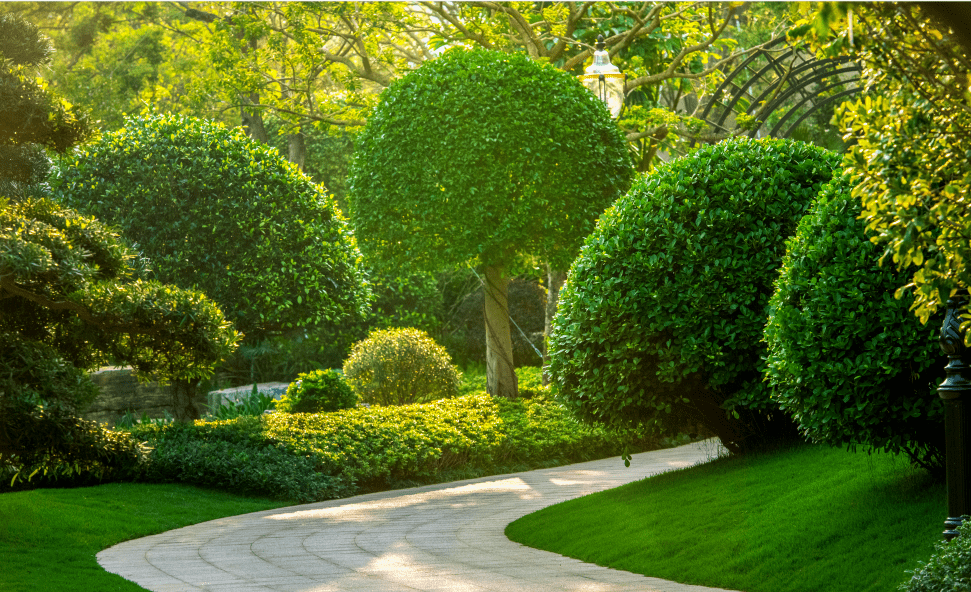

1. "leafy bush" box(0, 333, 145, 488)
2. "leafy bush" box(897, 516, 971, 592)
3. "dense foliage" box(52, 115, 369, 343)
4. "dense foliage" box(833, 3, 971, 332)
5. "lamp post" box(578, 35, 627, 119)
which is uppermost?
"lamp post" box(578, 35, 627, 119)

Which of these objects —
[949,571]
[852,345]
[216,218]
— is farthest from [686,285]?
[216,218]

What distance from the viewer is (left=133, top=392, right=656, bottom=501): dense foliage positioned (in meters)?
10.3

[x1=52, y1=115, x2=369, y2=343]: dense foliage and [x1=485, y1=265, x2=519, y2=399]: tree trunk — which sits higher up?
[x1=52, y1=115, x2=369, y2=343]: dense foliage

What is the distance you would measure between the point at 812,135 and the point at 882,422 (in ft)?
57.1

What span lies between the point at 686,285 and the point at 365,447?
5170mm

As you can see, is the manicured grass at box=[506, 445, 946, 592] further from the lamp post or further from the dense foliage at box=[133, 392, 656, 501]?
the lamp post

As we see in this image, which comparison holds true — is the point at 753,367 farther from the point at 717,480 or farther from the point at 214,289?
the point at 214,289

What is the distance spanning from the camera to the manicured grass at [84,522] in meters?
6.08

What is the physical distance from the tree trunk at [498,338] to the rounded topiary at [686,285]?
260 inches

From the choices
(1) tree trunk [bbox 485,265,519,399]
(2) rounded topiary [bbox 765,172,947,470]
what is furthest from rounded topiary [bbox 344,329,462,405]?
(2) rounded topiary [bbox 765,172,947,470]

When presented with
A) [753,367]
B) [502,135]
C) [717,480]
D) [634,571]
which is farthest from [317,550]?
[502,135]

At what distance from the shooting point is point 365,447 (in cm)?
1129

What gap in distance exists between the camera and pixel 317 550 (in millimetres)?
7102

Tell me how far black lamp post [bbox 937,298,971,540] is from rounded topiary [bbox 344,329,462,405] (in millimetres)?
11154
